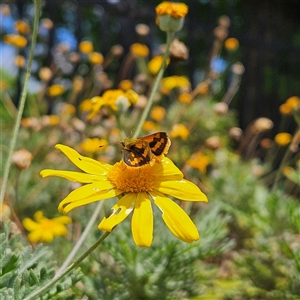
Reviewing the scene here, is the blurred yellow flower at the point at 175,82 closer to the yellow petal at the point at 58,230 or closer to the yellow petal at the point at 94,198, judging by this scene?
the yellow petal at the point at 58,230

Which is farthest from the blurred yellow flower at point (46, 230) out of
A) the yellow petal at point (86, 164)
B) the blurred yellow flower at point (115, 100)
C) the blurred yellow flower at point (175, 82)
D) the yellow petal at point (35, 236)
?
the blurred yellow flower at point (175, 82)

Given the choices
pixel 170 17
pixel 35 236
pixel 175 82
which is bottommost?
pixel 35 236

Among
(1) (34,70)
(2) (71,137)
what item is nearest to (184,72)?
(1) (34,70)

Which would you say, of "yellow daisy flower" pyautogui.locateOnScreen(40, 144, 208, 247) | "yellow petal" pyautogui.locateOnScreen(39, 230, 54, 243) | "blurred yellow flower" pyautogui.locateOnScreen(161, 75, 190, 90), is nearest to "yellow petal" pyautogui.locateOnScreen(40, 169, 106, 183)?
"yellow daisy flower" pyautogui.locateOnScreen(40, 144, 208, 247)

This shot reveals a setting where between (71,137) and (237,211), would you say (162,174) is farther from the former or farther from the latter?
(71,137)

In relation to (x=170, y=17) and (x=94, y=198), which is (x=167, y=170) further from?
(x=170, y=17)

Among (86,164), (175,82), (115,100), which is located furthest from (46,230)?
(175,82)
